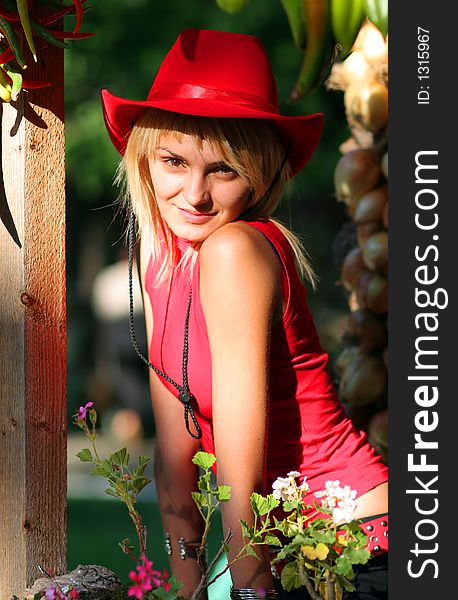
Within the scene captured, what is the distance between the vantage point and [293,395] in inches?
78.2

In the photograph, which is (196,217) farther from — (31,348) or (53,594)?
(53,594)

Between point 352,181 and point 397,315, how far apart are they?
184cm

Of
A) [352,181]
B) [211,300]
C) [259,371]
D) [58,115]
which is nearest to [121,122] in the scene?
[58,115]

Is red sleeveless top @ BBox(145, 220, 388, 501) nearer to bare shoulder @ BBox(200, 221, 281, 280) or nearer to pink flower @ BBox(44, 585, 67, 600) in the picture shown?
bare shoulder @ BBox(200, 221, 281, 280)

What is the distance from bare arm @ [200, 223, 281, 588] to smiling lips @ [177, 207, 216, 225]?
0.32ft

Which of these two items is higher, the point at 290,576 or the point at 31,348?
the point at 31,348

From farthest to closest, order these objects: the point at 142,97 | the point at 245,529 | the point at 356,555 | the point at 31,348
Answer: the point at 142,97 → the point at 31,348 → the point at 245,529 → the point at 356,555

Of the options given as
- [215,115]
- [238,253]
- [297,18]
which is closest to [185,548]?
[238,253]

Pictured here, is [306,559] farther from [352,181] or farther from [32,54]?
[352,181]

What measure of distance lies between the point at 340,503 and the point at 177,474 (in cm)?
77

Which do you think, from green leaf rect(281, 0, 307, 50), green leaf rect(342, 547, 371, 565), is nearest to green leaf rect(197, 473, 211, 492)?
green leaf rect(342, 547, 371, 565)

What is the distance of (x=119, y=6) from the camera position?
998 cm

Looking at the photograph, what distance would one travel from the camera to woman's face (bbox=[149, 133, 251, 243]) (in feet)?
6.24

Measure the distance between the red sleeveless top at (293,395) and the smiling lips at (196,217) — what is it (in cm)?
9
